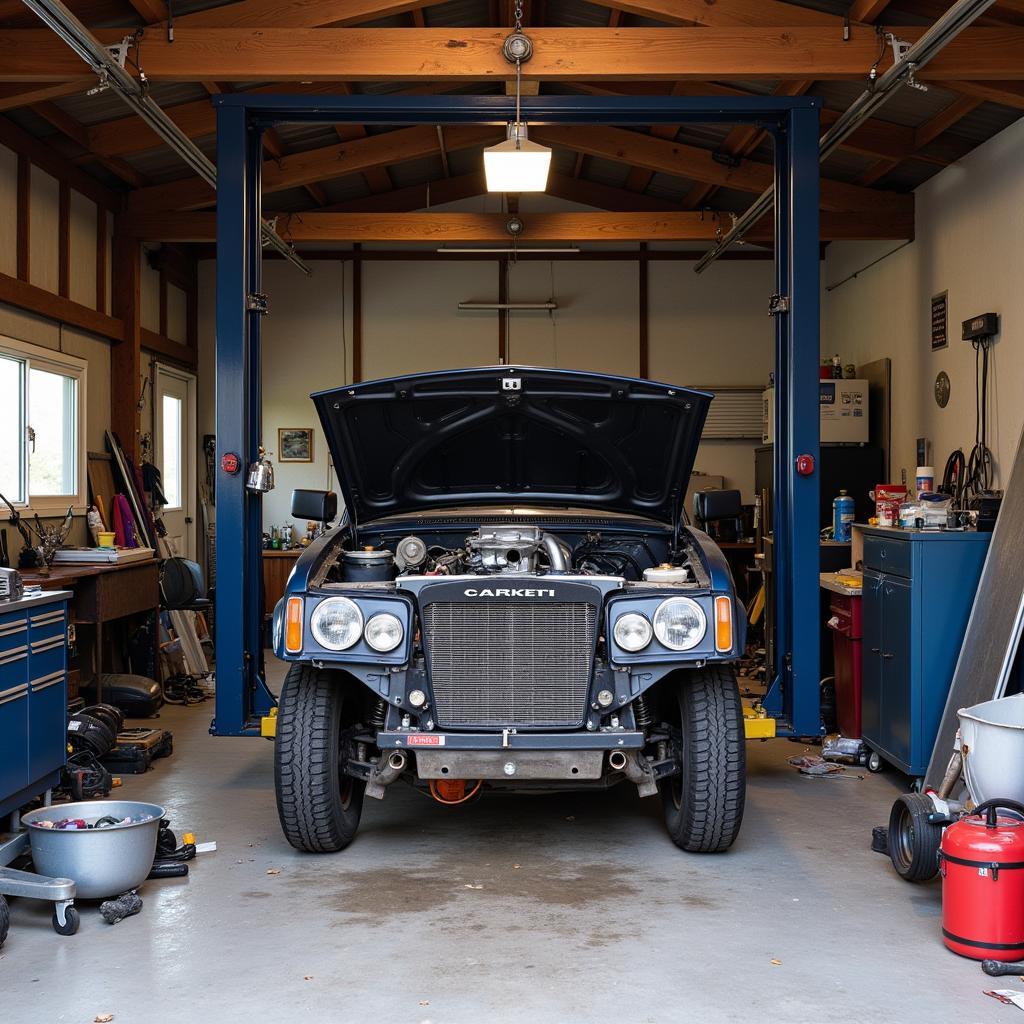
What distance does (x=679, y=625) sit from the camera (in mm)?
4000

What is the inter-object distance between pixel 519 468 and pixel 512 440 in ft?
0.82

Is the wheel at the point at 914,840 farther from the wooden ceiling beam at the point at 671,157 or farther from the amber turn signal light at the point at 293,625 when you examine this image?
the wooden ceiling beam at the point at 671,157

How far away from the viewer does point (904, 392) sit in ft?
29.9

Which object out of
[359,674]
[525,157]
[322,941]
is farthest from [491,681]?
[525,157]

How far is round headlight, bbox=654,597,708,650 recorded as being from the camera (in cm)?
399

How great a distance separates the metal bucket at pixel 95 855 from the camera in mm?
3641

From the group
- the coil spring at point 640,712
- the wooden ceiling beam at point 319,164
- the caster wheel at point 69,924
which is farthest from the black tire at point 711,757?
the wooden ceiling beam at point 319,164

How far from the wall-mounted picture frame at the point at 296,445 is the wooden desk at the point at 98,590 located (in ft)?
14.7

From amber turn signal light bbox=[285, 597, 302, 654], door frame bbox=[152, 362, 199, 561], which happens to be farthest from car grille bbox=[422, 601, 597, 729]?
door frame bbox=[152, 362, 199, 561]

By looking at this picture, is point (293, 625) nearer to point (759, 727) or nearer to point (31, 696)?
point (31, 696)

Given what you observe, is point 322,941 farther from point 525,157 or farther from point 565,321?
point 565,321

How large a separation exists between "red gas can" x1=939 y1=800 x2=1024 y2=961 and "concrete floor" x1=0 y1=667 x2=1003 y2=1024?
0.30 feet

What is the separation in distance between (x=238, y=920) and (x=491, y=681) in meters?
1.09

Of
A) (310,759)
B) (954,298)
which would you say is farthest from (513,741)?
(954,298)
